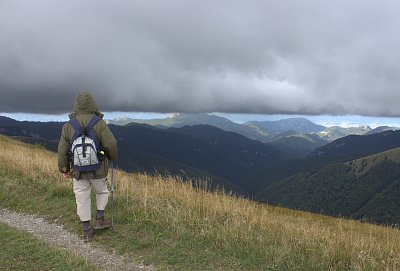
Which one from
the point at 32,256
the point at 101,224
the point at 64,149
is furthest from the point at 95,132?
the point at 32,256

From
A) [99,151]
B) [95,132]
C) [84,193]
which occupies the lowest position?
[84,193]

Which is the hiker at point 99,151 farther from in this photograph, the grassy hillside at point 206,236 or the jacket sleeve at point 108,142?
the grassy hillside at point 206,236

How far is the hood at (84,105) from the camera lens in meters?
8.66

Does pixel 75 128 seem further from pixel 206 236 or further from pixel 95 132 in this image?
A: pixel 206 236

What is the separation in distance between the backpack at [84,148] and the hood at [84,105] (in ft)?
0.98

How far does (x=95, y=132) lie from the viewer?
8539 millimetres

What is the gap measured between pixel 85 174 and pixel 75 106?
65.9 inches

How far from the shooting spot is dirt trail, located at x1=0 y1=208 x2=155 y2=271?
7.30 m

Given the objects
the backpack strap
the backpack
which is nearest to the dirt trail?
the backpack

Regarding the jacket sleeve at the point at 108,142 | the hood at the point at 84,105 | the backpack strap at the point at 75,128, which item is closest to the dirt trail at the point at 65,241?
the jacket sleeve at the point at 108,142

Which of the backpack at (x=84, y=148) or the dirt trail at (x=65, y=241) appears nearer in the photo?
the dirt trail at (x=65, y=241)

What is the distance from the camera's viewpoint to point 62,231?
9.46 metres

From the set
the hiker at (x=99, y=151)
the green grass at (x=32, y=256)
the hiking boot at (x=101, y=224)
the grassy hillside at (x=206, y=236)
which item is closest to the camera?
the green grass at (x=32, y=256)

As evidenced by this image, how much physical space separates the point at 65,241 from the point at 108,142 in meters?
2.64
